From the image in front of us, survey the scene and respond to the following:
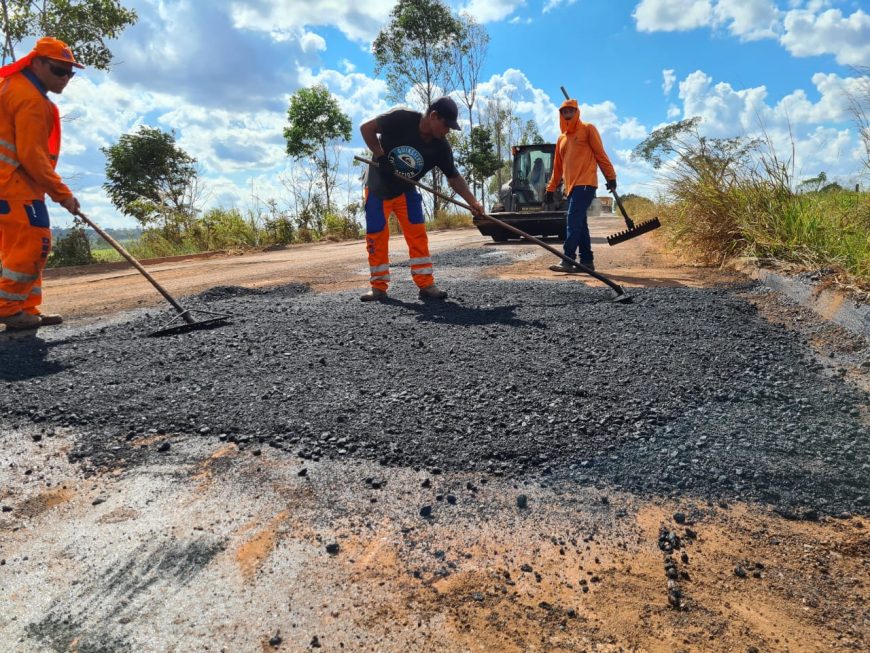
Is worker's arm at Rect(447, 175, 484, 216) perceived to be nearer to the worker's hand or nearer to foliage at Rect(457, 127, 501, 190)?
the worker's hand

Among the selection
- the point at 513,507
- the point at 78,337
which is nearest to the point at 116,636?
the point at 513,507

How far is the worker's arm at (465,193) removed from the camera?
15.0 ft

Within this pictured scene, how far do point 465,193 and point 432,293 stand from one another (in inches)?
34.0

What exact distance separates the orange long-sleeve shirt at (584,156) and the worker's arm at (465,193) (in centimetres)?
165

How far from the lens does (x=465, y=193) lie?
4.60 metres

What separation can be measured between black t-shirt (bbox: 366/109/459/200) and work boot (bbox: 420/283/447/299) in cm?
78

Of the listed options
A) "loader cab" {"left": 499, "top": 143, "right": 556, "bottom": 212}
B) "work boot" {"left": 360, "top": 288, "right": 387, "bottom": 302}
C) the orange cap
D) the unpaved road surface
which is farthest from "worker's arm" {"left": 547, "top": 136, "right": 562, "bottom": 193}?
"loader cab" {"left": 499, "top": 143, "right": 556, "bottom": 212}

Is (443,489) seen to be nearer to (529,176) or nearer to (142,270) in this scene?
(142,270)

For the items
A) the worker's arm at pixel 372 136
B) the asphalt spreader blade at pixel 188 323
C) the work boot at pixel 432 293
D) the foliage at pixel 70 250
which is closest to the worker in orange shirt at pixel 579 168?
the work boot at pixel 432 293

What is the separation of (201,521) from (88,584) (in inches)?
12.6

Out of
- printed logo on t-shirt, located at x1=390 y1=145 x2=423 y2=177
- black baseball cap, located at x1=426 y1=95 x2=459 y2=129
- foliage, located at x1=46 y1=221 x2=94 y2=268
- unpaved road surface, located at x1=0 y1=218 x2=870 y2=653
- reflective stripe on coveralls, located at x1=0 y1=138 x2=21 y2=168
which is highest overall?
black baseball cap, located at x1=426 y1=95 x2=459 y2=129

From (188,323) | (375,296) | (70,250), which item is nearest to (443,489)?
(188,323)

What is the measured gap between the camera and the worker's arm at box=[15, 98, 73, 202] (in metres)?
3.79

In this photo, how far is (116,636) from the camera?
1303 millimetres
